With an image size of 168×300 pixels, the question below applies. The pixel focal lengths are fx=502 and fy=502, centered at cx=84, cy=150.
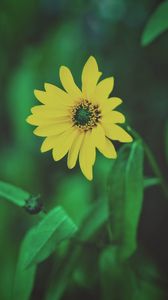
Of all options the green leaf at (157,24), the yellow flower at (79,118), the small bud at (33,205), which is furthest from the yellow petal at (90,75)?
the green leaf at (157,24)

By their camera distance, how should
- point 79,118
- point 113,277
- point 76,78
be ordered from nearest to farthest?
point 79,118
point 113,277
point 76,78

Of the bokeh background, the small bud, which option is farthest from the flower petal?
the bokeh background

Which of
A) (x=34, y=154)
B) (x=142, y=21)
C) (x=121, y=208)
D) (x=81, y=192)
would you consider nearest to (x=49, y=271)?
(x=81, y=192)

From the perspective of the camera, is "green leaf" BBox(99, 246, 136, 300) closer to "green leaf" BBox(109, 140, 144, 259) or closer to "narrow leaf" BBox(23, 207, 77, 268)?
"green leaf" BBox(109, 140, 144, 259)

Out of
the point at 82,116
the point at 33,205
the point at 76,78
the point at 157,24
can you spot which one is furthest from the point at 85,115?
the point at 76,78

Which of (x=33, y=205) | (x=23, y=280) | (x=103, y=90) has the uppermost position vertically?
(x=103, y=90)

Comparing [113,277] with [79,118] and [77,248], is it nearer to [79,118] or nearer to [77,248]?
[77,248]
